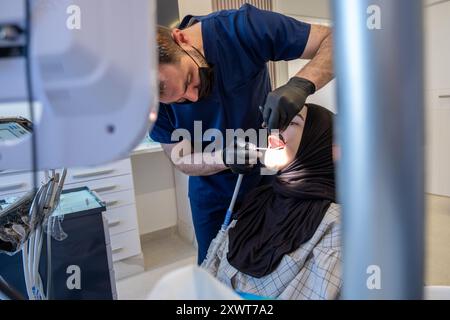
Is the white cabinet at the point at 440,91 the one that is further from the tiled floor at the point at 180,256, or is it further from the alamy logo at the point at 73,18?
the alamy logo at the point at 73,18

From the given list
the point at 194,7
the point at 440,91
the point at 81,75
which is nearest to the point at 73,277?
the point at 81,75

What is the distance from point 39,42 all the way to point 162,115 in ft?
2.89

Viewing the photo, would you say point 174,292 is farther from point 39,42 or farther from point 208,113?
point 208,113

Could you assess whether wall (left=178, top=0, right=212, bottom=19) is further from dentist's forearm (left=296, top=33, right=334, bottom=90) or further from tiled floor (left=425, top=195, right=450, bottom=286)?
tiled floor (left=425, top=195, right=450, bottom=286)

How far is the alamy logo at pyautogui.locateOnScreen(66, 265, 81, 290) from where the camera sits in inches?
52.0

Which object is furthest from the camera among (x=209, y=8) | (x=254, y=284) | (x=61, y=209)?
(x=209, y=8)

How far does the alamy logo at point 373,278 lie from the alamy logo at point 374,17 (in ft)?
0.65

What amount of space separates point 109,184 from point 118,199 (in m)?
0.12

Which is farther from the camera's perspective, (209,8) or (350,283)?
(209,8)

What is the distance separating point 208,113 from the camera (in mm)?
1097

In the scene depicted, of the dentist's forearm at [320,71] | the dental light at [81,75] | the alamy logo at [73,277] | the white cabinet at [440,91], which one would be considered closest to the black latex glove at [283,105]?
the dentist's forearm at [320,71]

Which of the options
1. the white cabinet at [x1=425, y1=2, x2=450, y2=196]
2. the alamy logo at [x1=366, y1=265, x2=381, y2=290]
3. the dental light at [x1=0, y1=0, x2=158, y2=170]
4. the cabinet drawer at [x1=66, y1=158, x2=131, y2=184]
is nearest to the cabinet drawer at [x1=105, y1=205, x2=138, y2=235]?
the cabinet drawer at [x1=66, y1=158, x2=131, y2=184]

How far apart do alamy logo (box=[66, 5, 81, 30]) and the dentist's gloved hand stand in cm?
73

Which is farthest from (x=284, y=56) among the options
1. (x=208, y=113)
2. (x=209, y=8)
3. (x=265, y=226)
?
(x=209, y=8)
